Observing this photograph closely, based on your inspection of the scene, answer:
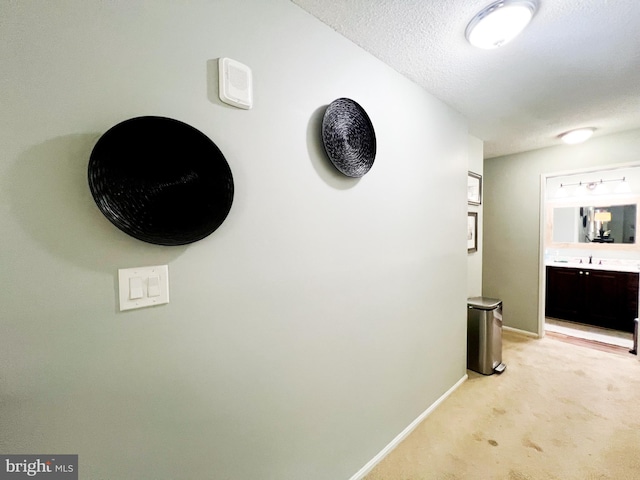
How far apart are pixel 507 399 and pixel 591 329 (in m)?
2.64

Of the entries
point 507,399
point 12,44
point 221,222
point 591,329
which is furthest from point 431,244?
point 591,329

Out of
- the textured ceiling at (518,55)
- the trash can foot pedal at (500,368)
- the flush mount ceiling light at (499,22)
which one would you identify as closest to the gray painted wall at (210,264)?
the textured ceiling at (518,55)

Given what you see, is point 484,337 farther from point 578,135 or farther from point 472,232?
point 578,135

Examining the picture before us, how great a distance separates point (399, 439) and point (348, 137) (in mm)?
1965

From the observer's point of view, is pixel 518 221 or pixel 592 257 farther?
pixel 592 257

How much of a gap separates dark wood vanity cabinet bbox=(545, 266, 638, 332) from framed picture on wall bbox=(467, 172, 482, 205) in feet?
7.25

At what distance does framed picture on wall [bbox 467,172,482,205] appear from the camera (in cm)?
283

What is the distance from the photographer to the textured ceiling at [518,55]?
123 centimetres

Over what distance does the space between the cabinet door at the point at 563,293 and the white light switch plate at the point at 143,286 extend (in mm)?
5123

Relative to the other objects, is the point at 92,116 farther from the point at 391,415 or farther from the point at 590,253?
the point at 590,253

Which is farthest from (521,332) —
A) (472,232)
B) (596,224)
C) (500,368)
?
(596,224)

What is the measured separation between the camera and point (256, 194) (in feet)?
3.54

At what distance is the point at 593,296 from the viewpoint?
362 centimetres

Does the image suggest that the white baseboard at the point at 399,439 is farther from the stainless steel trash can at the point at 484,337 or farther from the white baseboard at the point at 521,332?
the white baseboard at the point at 521,332
